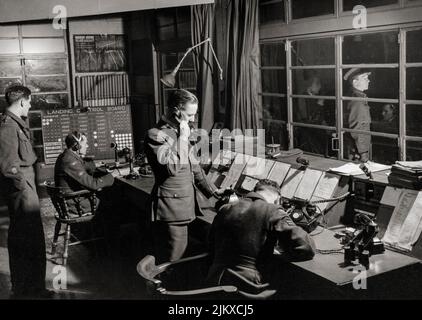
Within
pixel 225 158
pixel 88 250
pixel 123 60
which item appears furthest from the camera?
pixel 123 60

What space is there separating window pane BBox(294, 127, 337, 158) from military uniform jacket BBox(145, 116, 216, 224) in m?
1.60

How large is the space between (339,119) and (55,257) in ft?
9.98

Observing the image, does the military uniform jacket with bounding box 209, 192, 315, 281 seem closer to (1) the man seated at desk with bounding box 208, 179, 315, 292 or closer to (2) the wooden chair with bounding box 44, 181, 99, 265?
(1) the man seated at desk with bounding box 208, 179, 315, 292

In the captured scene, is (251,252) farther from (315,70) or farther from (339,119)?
(315,70)

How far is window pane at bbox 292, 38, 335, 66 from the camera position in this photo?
4.52m

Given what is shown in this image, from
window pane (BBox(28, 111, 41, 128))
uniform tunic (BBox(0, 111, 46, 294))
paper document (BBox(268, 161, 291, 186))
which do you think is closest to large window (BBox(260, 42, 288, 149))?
paper document (BBox(268, 161, 291, 186))

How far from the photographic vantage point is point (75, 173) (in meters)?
5.03

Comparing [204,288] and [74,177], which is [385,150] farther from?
[74,177]

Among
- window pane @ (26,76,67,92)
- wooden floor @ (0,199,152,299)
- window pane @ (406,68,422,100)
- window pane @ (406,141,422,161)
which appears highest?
window pane @ (26,76,67,92)

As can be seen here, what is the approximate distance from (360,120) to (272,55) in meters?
1.27
